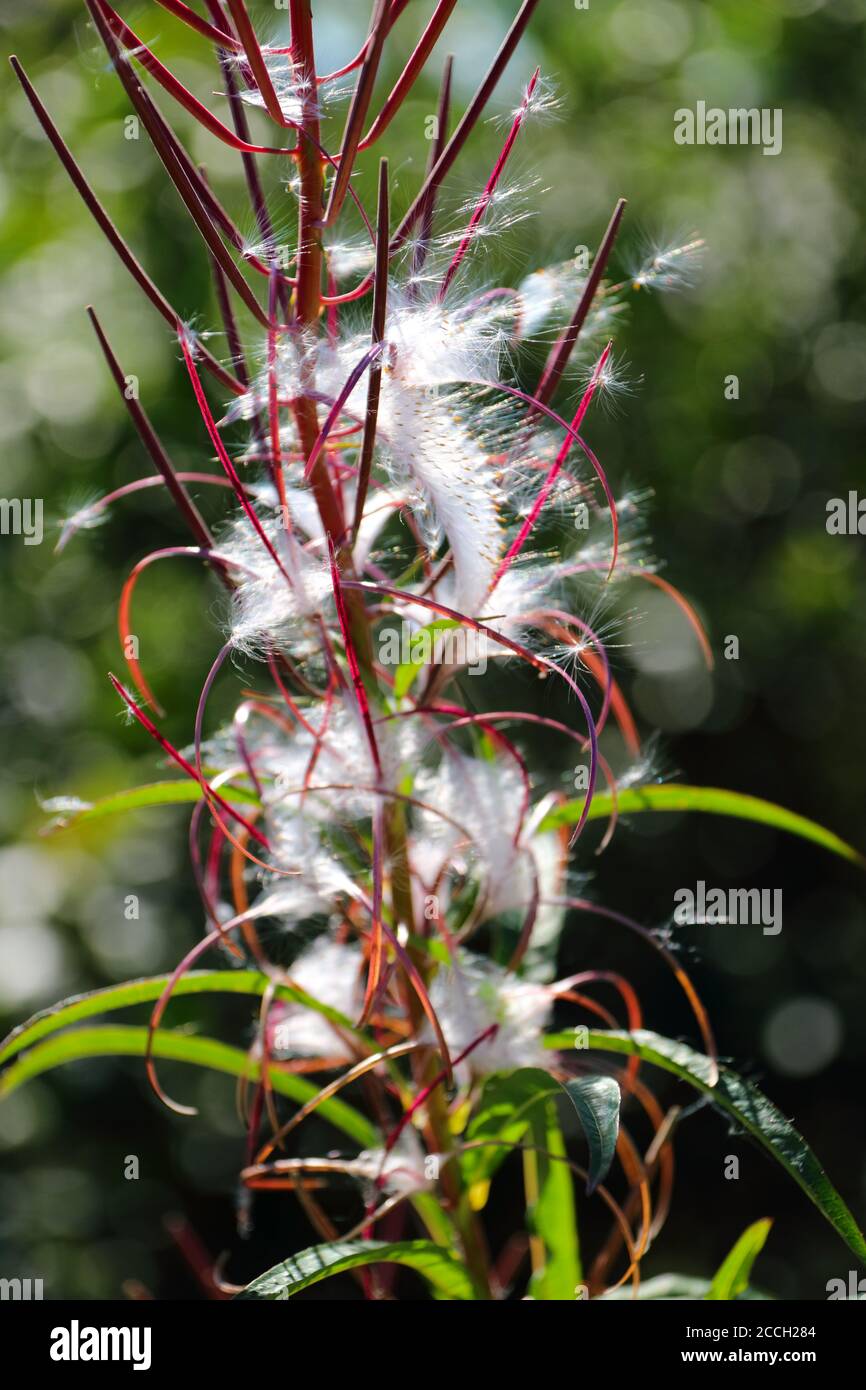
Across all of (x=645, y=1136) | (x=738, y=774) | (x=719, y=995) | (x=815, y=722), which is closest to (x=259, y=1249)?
(x=645, y=1136)

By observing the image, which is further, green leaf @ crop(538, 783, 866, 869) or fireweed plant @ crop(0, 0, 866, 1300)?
green leaf @ crop(538, 783, 866, 869)

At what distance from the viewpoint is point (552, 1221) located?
0.57 meters

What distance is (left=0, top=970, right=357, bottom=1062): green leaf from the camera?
0.52 metres

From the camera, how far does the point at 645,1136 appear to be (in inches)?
64.1
